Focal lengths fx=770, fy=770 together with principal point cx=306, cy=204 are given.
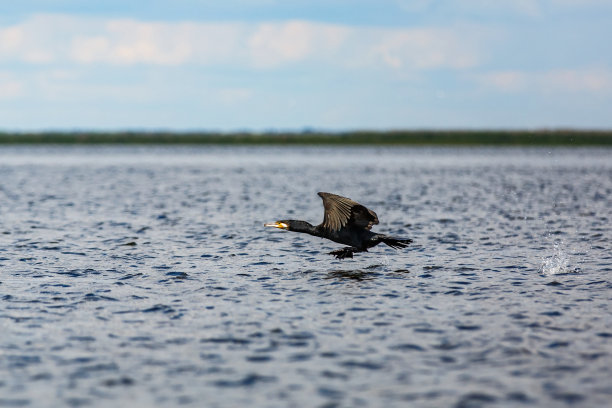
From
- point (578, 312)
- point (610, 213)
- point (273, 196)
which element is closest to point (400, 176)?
point (273, 196)

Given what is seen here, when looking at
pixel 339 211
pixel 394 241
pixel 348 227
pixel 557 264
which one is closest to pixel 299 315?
pixel 339 211

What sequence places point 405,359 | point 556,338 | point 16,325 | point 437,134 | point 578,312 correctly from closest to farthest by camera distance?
point 405,359
point 556,338
point 16,325
point 578,312
point 437,134

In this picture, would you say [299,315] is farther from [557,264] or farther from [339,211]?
[557,264]

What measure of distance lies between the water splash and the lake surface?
6 centimetres

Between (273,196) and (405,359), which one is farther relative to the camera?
(273,196)

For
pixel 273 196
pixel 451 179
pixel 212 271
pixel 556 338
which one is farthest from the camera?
pixel 451 179

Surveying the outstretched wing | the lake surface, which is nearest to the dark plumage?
the outstretched wing

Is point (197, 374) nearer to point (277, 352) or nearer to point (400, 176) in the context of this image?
point (277, 352)

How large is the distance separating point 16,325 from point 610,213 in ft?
90.7

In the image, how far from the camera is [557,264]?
1961 cm

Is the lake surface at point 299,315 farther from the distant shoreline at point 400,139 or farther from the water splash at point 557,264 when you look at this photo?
the distant shoreline at point 400,139

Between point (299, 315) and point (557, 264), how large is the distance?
8.65m

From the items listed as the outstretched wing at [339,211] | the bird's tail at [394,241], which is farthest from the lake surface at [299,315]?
the outstretched wing at [339,211]

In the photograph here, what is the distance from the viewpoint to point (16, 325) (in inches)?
520
